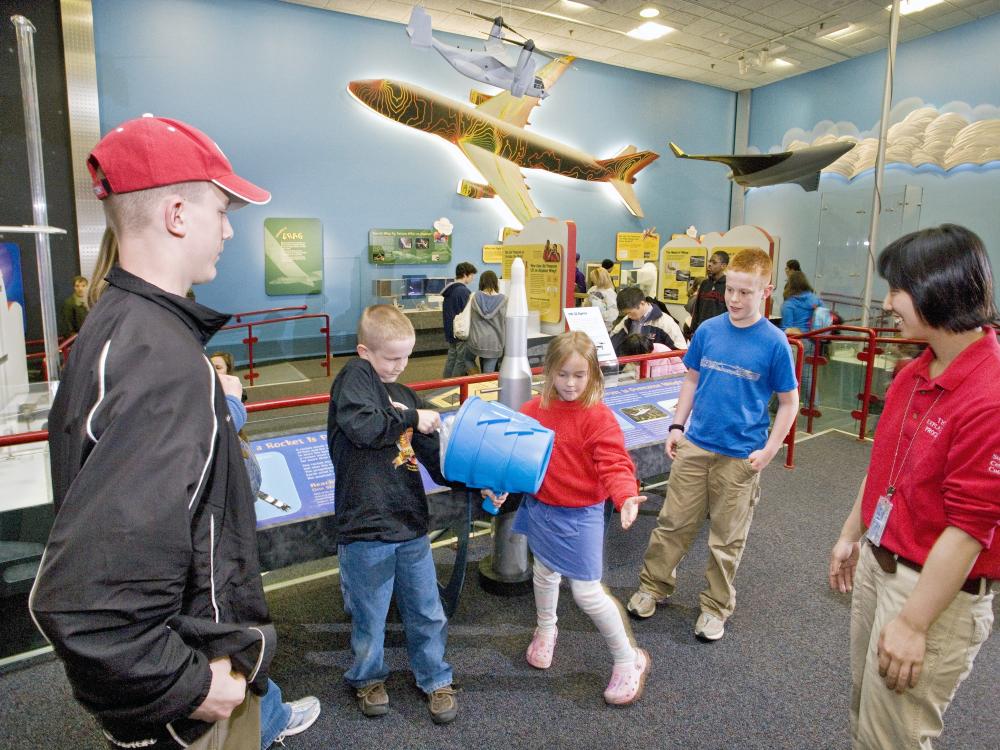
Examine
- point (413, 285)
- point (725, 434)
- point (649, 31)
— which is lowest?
point (725, 434)

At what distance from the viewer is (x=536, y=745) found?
2.17 m

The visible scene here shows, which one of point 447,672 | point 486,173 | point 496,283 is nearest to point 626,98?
point 486,173

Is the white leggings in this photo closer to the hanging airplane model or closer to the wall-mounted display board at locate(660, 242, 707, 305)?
the hanging airplane model

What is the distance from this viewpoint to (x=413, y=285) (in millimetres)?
10836

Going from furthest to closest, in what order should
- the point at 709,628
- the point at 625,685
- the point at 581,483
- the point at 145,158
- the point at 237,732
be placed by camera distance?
the point at 709,628 → the point at 625,685 → the point at 581,483 → the point at 237,732 → the point at 145,158

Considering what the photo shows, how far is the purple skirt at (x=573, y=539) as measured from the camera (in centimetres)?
227

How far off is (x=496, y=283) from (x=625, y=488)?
450 centimetres

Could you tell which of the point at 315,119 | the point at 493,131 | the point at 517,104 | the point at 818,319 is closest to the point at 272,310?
the point at 315,119

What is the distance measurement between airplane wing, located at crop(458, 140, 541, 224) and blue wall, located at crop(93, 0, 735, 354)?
41cm

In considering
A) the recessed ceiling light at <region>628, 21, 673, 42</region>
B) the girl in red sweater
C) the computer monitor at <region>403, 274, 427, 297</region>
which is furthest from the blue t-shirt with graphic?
the recessed ceiling light at <region>628, 21, 673, 42</region>

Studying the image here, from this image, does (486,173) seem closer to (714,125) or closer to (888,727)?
(714,125)

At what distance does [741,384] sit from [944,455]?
4.35 ft

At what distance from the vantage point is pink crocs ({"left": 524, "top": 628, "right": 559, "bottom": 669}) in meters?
2.56

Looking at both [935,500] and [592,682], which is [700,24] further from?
[935,500]
